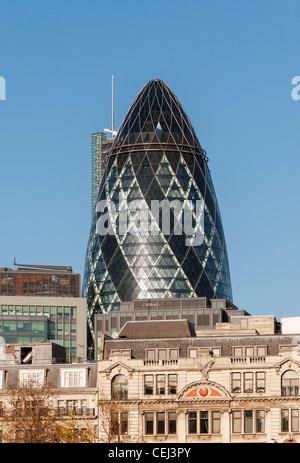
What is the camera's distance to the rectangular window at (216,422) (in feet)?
334

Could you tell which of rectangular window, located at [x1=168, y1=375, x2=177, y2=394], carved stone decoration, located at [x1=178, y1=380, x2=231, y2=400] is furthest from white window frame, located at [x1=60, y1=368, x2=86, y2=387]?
carved stone decoration, located at [x1=178, y1=380, x2=231, y2=400]

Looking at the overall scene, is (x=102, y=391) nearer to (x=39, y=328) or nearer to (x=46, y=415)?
(x=46, y=415)

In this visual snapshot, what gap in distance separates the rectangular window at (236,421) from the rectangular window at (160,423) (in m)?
6.07

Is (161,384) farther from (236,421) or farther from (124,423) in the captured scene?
(236,421)

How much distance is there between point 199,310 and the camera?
627 ft

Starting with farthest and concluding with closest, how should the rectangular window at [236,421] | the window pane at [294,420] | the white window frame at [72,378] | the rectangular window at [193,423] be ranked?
the white window frame at [72,378] → the rectangular window at [193,423] → the rectangular window at [236,421] → the window pane at [294,420]

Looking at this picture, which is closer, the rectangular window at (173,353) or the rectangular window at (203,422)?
the rectangular window at (203,422)

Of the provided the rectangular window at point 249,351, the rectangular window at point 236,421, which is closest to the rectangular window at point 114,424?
the rectangular window at point 236,421

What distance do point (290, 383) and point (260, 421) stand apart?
13.7 feet

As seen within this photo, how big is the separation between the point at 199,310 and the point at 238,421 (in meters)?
89.4

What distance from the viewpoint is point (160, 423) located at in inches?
4050

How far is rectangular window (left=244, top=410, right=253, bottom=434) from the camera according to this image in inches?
3981

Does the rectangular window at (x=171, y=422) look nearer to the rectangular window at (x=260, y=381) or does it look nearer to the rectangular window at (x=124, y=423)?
the rectangular window at (x=124, y=423)

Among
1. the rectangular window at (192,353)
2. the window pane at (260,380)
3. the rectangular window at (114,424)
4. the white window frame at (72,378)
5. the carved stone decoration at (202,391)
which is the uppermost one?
the rectangular window at (192,353)
